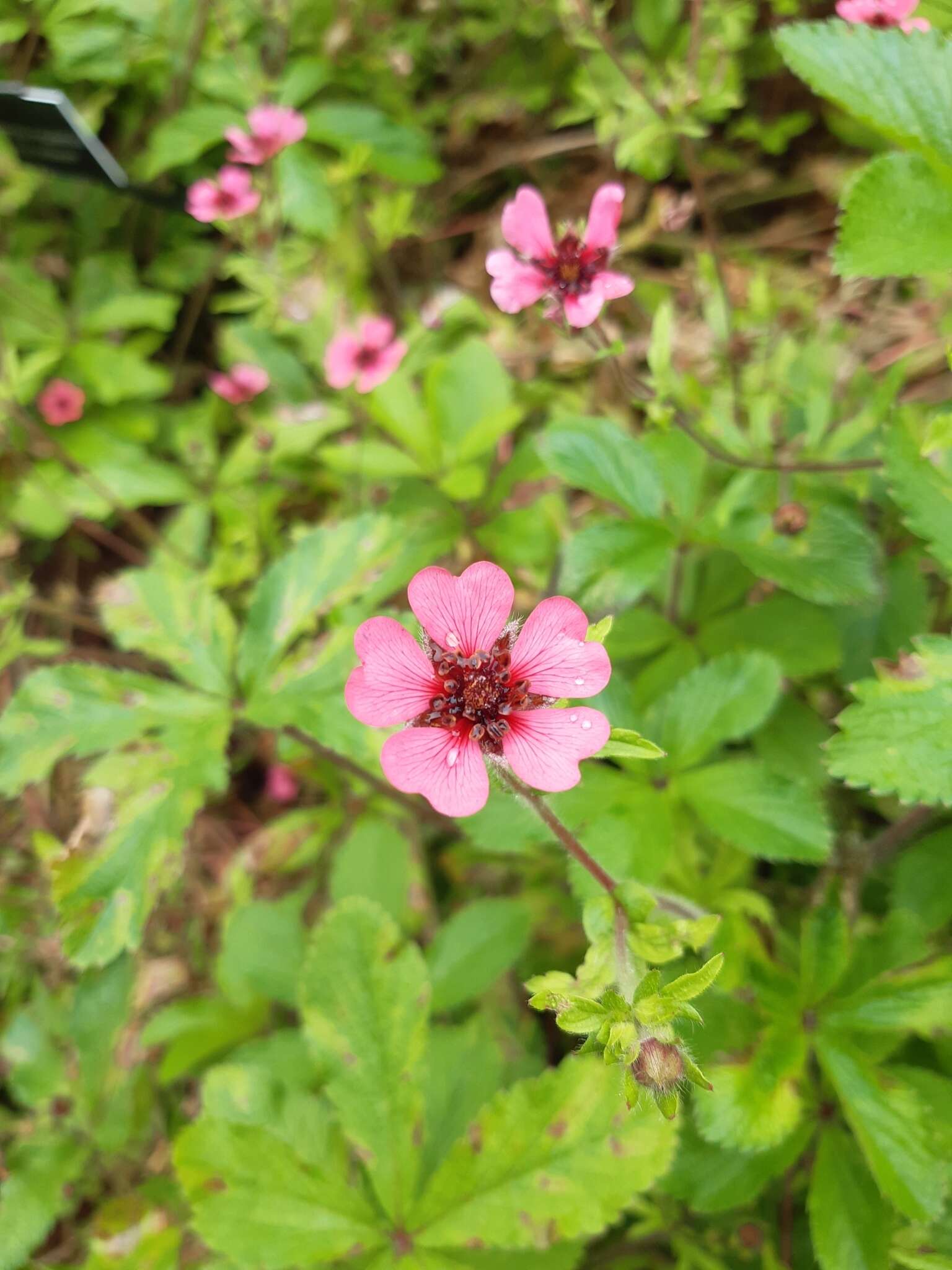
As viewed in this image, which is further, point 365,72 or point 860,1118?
point 365,72

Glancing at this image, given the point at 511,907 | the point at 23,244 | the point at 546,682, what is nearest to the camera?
the point at 546,682

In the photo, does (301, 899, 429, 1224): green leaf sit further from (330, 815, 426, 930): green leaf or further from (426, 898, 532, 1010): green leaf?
(330, 815, 426, 930): green leaf

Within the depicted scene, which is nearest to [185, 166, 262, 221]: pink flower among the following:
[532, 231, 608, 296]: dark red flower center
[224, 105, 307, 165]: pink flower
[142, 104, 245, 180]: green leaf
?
[224, 105, 307, 165]: pink flower

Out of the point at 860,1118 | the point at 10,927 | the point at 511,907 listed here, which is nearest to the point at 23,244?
the point at 10,927

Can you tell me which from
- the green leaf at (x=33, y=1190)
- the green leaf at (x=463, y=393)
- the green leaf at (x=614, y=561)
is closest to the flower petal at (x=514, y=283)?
the green leaf at (x=614, y=561)

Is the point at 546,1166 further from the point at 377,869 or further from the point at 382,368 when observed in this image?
the point at 382,368

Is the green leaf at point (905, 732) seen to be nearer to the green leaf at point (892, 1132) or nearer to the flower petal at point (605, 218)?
the green leaf at point (892, 1132)

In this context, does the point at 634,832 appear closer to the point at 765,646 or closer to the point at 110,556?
the point at 765,646

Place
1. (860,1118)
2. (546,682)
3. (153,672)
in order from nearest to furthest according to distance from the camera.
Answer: (546,682) → (860,1118) → (153,672)
